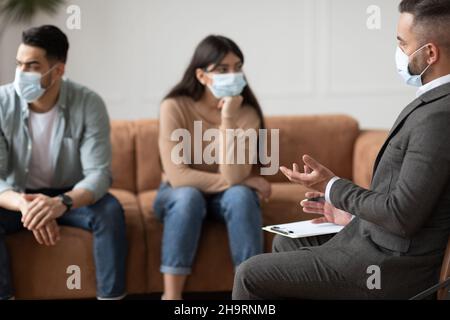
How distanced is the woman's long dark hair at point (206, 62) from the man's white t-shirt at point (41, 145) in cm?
47

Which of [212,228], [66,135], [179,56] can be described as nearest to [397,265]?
[212,228]

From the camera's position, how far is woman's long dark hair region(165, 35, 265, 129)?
2.85 meters

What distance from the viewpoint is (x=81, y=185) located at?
2604 millimetres

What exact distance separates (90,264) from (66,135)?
459mm

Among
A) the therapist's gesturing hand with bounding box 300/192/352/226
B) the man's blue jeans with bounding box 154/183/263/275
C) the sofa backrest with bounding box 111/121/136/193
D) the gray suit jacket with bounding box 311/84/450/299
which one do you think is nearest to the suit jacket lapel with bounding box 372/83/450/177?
the gray suit jacket with bounding box 311/84/450/299

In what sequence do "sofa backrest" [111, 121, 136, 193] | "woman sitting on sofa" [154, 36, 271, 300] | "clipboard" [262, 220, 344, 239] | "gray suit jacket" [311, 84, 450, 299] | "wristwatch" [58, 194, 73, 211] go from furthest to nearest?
"sofa backrest" [111, 121, 136, 193] → "woman sitting on sofa" [154, 36, 271, 300] → "wristwatch" [58, 194, 73, 211] → "clipboard" [262, 220, 344, 239] → "gray suit jacket" [311, 84, 450, 299]

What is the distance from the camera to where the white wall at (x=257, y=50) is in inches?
154

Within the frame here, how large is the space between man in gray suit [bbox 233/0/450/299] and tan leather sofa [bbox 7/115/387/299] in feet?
3.44

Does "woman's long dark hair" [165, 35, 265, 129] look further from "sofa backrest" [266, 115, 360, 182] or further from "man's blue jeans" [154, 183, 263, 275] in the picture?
"man's blue jeans" [154, 183, 263, 275]

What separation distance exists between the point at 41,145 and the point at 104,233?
391 millimetres

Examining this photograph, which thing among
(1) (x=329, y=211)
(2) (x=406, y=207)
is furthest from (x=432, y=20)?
(1) (x=329, y=211)

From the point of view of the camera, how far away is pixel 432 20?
5.35ft
